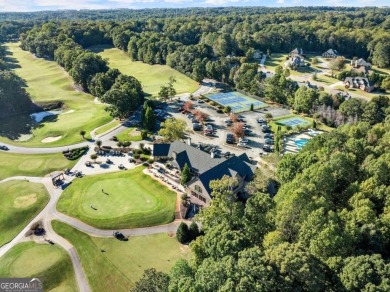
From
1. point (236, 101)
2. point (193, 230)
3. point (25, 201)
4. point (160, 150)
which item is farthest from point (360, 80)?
point (25, 201)

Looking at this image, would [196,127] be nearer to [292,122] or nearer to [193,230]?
[292,122]

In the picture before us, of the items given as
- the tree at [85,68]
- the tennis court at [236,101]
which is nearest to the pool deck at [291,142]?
the tennis court at [236,101]

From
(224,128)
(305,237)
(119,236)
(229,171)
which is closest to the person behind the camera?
(305,237)

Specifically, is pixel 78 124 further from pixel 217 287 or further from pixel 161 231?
pixel 217 287

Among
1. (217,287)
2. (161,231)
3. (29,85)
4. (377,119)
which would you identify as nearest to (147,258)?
(161,231)

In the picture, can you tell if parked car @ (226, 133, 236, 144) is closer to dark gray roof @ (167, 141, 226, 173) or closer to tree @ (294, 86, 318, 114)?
dark gray roof @ (167, 141, 226, 173)

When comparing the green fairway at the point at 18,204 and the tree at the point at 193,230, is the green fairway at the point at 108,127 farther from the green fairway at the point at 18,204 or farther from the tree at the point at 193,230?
the tree at the point at 193,230
